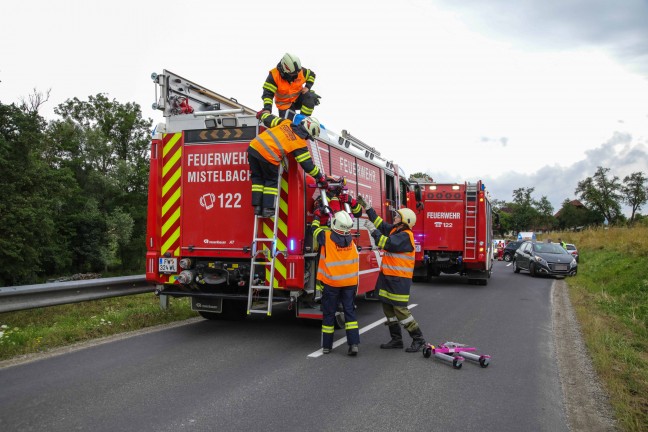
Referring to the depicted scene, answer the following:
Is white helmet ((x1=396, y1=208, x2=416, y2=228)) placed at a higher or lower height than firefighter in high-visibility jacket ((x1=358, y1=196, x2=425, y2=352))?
higher

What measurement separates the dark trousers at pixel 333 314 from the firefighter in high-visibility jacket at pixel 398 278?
59cm

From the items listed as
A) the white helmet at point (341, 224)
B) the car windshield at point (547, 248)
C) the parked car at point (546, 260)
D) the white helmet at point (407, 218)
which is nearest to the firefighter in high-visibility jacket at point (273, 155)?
the white helmet at point (341, 224)

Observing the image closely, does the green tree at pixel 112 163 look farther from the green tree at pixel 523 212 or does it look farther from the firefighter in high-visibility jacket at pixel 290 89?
the green tree at pixel 523 212

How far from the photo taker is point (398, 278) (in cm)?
663

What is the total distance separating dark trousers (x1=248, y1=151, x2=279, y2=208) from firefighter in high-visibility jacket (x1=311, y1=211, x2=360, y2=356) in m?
0.77

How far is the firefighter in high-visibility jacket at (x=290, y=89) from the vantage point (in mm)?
7141

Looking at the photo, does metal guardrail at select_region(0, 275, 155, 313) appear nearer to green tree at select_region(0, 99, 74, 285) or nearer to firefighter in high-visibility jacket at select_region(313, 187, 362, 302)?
firefighter in high-visibility jacket at select_region(313, 187, 362, 302)

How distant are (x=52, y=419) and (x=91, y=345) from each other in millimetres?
2587

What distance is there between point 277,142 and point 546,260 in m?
16.3

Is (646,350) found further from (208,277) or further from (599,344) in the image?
(208,277)

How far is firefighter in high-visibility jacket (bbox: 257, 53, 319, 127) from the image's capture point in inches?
281

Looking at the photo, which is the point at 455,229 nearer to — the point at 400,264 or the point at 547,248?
the point at 547,248

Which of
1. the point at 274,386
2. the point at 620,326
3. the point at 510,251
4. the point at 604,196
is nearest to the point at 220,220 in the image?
the point at 274,386

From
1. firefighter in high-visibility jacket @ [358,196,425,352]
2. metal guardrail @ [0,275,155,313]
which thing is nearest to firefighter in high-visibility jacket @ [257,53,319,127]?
firefighter in high-visibility jacket @ [358,196,425,352]
